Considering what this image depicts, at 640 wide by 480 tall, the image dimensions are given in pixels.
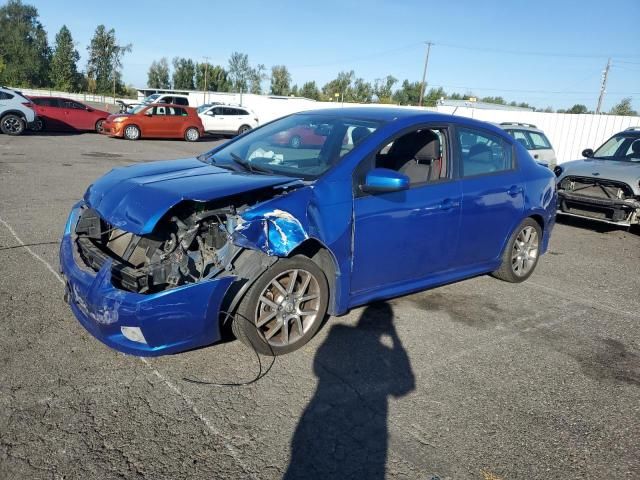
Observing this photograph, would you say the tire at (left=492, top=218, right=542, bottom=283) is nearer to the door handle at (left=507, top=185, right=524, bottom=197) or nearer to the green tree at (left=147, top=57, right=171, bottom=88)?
the door handle at (left=507, top=185, right=524, bottom=197)

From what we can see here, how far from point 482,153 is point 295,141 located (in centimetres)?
181

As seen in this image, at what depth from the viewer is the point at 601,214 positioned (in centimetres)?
840

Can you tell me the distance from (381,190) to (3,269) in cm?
365

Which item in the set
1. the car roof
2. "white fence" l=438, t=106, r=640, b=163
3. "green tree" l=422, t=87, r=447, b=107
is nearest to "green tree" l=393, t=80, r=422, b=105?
"green tree" l=422, t=87, r=447, b=107

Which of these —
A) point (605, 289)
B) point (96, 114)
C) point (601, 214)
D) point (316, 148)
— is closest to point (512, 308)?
point (605, 289)

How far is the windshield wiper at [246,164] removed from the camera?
13.2 feet

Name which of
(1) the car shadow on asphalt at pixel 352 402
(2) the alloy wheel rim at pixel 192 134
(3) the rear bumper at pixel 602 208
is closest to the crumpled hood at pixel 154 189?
(1) the car shadow on asphalt at pixel 352 402

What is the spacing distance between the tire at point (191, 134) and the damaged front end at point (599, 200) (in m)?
16.6

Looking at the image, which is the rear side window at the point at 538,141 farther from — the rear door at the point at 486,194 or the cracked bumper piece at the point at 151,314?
the cracked bumper piece at the point at 151,314

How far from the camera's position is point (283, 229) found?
10.9 ft

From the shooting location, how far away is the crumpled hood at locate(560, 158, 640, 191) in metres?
8.09

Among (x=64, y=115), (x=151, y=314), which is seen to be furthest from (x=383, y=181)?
(x=64, y=115)

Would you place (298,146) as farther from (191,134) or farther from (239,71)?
(239,71)

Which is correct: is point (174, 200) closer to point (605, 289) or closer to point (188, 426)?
point (188, 426)
